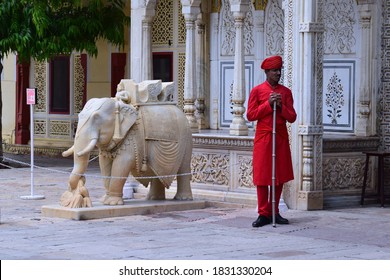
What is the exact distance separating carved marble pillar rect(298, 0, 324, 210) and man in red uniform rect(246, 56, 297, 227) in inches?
48.4

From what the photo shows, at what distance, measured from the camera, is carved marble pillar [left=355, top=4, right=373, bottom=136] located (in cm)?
1541

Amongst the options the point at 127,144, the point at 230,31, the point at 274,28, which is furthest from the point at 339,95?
the point at 127,144

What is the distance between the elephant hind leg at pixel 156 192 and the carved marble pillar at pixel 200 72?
2556 millimetres

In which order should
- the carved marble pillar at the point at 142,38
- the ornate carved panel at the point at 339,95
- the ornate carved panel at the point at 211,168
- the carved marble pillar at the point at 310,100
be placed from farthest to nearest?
the carved marble pillar at the point at 142,38 < the ornate carved panel at the point at 339,95 < the ornate carved panel at the point at 211,168 < the carved marble pillar at the point at 310,100

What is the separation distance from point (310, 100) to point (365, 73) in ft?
4.55

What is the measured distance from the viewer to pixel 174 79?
64.4 ft

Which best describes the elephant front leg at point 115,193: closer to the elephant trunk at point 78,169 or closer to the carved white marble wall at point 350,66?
the elephant trunk at point 78,169

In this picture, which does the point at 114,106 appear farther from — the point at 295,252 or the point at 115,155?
the point at 295,252

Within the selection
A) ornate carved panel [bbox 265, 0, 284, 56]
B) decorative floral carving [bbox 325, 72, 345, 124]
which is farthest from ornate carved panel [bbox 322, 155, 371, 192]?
ornate carved panel [bbox 265, 0, 284, 56]

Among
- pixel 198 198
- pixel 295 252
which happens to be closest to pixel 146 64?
pixel 198 198

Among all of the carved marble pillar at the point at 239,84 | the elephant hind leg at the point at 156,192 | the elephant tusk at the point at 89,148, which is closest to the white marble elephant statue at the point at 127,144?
the elephant tusk at the point at 89,148

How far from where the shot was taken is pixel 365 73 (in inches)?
608

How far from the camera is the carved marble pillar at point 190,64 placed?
53.1 feet

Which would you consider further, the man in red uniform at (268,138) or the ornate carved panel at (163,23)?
the ornate carved panel at (163,23)
